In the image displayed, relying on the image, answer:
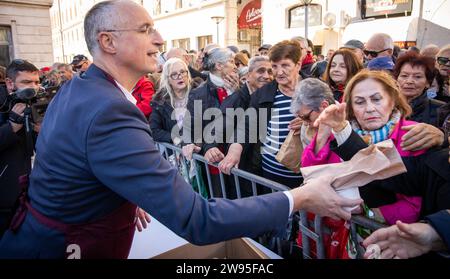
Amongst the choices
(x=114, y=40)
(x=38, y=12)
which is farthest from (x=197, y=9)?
(x=114, y=40)

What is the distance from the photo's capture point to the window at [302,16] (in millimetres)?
15211

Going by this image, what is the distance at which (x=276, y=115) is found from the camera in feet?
9.89

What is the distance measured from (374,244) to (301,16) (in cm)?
1638

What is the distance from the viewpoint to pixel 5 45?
13.8 metres

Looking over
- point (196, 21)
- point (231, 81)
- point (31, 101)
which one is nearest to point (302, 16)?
point (196, 21)

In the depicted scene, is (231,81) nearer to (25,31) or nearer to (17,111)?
(17,111)

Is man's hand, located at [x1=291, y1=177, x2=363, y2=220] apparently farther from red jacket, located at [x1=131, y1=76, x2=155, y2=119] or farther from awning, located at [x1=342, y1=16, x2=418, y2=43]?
awning, located at [x1=342, y1=16, x2=418, y2=43]

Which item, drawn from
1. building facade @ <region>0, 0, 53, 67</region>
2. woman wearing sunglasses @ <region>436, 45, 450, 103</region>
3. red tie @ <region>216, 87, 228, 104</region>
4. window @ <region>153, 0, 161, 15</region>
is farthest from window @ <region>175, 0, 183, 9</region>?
woman wearing sunglasses @ <region>436, 45, 450, 103</region>

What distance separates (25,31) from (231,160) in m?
14.9
